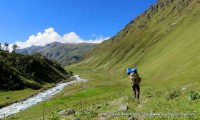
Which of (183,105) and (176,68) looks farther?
(176,68)

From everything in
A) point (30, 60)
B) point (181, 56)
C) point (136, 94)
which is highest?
point (30, 60)

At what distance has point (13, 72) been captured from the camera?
11975 centimetres

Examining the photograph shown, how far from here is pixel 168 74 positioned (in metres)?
85.4

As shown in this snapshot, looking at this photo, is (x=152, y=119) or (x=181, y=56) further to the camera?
(x=181, y=56)

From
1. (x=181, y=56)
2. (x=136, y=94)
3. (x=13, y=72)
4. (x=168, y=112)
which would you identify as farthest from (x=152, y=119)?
(x=13, y=72)

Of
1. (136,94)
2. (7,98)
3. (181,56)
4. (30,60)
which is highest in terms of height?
(30,60)

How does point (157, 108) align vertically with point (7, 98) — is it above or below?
below

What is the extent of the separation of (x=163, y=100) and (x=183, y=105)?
4243 mm

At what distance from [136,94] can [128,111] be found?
795 centimetres

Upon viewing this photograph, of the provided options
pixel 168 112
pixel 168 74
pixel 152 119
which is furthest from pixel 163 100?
pixel 168 74

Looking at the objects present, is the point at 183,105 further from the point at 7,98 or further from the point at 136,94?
the point at 7,98

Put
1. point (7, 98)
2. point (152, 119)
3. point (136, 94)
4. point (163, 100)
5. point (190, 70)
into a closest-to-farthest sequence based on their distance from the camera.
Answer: point (152, 119) → point (163, 100) → point (136, 94) → point (190, 70) → point (7, 98)

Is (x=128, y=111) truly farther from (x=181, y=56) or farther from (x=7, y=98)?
(x=181, y=56)

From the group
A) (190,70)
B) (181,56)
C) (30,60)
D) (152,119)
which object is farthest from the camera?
(30,60)
